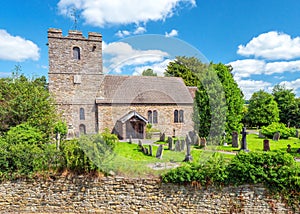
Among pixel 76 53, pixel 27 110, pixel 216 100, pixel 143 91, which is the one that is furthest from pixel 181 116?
pixel 27 110

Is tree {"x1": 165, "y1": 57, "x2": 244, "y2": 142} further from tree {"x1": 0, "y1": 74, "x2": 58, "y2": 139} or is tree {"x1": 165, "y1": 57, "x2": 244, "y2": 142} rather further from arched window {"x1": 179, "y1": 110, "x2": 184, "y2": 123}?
tree {"x1": 0, "y1": 74, "x2": 58, "y2": 139}

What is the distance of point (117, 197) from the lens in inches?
280

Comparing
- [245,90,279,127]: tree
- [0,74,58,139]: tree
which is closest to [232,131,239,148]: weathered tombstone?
[0,74,58,139]: tree

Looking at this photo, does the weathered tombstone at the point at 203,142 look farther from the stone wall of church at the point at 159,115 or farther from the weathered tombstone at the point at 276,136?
the weathered tombstone at the point at 276,136

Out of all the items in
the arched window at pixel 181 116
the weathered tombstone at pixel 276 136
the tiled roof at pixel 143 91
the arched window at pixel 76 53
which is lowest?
the weathered tombstone at pixel 276 136

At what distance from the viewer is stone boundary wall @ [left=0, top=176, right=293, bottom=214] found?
6816mm

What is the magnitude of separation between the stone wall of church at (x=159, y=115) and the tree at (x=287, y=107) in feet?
54.5

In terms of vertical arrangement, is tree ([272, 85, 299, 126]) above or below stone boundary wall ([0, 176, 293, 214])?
above

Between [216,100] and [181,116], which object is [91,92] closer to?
[181,116]

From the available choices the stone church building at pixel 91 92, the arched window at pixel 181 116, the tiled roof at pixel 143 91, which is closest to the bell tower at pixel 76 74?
the stone church building at pixel 91 92

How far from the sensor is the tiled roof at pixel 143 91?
58.4 ft

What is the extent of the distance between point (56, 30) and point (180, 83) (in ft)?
44.0

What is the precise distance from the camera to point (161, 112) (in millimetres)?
19922

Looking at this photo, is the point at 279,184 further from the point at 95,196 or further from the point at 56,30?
the point at 56,30
